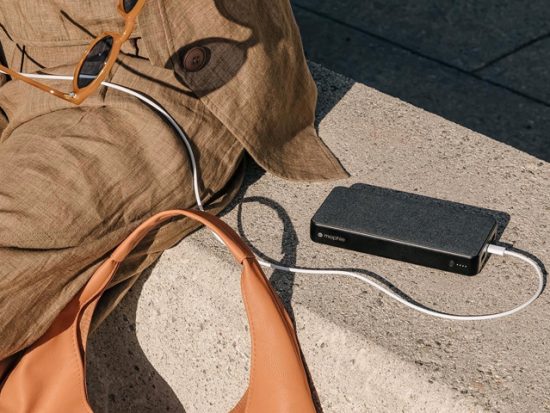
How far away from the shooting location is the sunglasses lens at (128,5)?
1906mm

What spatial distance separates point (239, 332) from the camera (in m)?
1.94

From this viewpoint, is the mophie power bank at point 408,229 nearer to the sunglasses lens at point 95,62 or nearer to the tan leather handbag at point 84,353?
the tan leather handbag at point 84,353

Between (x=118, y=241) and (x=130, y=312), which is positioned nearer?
(x=118, y=241)

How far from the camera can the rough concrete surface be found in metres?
1.72

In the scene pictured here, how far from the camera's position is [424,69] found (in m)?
3.60

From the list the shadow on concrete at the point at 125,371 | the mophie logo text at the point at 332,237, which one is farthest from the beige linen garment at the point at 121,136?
the mophie logo text at the point at 332,237

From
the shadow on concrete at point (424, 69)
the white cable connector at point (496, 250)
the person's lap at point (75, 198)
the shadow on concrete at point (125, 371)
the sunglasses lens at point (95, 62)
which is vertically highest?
the sunglasses lens at point (95, 62)

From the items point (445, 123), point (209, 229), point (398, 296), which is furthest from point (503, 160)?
point (209, 229)

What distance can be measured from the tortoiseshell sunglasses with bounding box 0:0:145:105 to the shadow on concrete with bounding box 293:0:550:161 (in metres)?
1.62

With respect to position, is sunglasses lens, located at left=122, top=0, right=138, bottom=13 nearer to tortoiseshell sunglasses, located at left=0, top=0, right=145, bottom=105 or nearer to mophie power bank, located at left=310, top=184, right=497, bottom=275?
tortoiseshell sunglasses, located at left=0, top=0, right=145, bottom=105

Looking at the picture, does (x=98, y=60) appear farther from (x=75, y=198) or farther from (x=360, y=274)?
(x=360, y=274)

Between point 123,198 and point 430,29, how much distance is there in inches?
84.8

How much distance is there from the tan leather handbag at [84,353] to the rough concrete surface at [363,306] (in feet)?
0.20

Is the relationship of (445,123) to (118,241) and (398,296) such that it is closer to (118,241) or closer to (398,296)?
(398,296)
